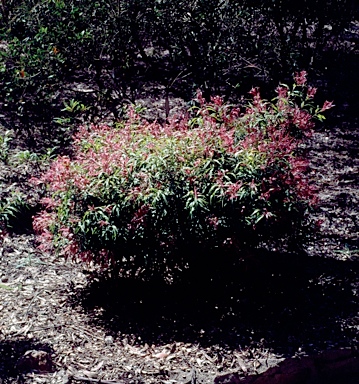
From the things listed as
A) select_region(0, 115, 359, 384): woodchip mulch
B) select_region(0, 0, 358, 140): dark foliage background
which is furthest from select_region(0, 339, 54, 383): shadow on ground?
select_region(0, 0, 358, 140): dark foliage background

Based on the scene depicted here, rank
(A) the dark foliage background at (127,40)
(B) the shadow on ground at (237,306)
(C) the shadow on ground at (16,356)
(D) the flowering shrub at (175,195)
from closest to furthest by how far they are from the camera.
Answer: (C) the shadow on ground at (16,356)
(D) the flowering shrub at (175,195)
(B) the shadow on ground at (237,306)
(A) the dark foliage background at (127,40)

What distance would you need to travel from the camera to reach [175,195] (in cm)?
490

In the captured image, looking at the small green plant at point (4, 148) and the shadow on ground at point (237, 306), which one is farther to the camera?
the small green plant at point (4, 148)

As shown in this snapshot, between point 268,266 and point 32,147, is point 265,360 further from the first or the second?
point 32,147

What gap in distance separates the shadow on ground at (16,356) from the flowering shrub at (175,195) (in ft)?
2.53

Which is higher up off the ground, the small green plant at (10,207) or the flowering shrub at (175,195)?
the flowering shrub at (175,195)

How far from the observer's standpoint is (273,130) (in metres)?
5.35

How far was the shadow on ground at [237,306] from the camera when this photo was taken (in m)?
5.04

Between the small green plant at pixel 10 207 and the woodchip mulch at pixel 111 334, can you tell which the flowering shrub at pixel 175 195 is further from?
the small green plant at pixel 10 207

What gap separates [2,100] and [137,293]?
5.31 metres

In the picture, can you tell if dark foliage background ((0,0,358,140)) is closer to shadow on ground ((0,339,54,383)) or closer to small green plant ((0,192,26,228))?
small green plant ((0,192,26,228))

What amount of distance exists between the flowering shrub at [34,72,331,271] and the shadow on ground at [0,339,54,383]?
2.53ft

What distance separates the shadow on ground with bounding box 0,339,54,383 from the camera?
14.7 ft

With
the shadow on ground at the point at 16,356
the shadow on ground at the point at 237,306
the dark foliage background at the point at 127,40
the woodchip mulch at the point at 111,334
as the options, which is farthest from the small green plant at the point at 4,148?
the shadow on ground at the point at 16,356
